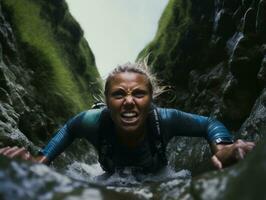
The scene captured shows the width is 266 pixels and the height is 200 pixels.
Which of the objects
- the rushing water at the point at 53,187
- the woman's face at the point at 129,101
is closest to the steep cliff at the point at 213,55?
the woman's face at the point at 129,101

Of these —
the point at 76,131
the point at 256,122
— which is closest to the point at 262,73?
the point at 256,122

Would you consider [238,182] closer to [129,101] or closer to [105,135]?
[129,101]

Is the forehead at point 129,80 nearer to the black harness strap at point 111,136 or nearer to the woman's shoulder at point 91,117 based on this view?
the black harness strap at point 111,136

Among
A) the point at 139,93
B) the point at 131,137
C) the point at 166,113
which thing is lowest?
the point at 131,137

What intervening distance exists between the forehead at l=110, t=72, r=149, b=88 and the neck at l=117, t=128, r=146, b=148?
590 millimetres

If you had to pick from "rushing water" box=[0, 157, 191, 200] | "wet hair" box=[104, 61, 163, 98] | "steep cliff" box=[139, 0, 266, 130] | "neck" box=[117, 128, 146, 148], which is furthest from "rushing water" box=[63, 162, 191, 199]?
"steep cliff" box=[139, 0, 266, 130]

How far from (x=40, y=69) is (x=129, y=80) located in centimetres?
905

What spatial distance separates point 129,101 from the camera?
5.15 m

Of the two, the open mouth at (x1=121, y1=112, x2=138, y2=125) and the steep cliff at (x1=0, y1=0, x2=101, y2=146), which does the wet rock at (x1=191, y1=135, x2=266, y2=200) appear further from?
the steep cliff at (x1=0, y1=0, x2=101, y2=146)

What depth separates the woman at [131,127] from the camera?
5.26 meters

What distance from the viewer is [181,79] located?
13.5 m

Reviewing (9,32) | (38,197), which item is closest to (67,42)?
(9,32)

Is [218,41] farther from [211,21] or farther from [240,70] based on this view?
[240,70]

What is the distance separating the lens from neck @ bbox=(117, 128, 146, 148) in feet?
18.2
